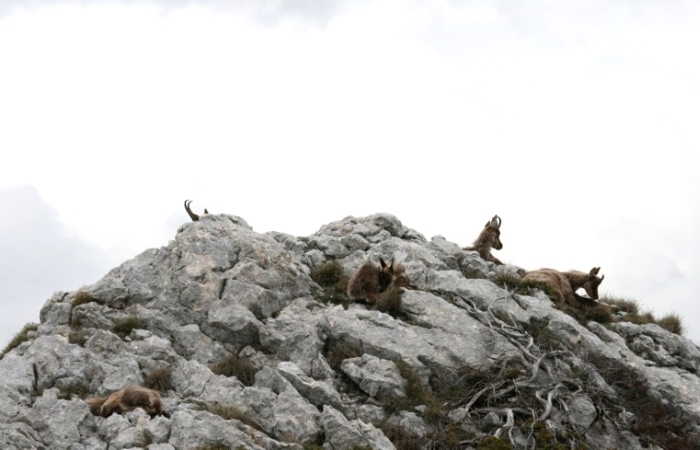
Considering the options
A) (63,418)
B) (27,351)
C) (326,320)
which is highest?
(326,320)

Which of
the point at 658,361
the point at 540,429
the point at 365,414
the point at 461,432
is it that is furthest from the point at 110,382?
the point at 658,361

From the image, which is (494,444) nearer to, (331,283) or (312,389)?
(312,389)

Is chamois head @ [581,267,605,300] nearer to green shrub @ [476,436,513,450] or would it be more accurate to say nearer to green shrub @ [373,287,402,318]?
green shrub @ [373,287,402,318]

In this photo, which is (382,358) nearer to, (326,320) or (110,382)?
(326,320)

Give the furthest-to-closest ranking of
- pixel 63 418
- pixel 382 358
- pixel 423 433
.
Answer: pixel 382 358, pixel 423 433, pixel 63 418

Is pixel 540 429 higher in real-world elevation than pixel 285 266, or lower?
lower

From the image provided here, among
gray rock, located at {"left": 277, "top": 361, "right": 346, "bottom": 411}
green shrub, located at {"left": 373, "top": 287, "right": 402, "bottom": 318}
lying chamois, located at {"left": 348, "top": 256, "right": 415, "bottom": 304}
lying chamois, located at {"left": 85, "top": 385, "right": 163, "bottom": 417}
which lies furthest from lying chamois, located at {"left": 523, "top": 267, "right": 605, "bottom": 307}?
lying chamois, located at {"left": 85, "top": 385, "right": 163, "bottom": 417}

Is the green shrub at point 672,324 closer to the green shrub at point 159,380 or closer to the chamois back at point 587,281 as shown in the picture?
the chamois back at point 587,281

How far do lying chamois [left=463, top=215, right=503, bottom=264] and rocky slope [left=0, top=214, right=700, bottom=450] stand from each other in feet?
15.4

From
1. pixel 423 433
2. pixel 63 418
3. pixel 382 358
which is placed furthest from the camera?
pixel 382 358

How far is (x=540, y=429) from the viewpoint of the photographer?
21.3 m

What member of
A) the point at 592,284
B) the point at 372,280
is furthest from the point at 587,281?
the point at 372,280

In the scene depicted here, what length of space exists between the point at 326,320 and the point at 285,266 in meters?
2.44

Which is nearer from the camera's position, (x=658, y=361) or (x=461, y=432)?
(x=461, y=432)
